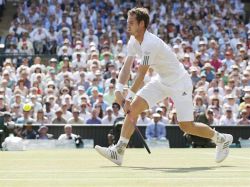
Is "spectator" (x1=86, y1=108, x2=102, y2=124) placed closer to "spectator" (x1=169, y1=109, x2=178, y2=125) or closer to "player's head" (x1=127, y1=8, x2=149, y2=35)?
"spectator" (x1=169, y1=109, x2=178, y2=125)

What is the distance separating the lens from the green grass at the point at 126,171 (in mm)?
8336

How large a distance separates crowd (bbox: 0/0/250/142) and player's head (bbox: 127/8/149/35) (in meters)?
9.24

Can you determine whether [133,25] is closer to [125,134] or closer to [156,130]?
[125,134]

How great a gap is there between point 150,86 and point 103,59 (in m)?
14.6

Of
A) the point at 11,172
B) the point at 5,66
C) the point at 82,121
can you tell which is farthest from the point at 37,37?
the point at 11,172

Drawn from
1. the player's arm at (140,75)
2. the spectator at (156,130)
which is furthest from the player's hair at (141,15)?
the spectator at (156,130)

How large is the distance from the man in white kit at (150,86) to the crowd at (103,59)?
347 inches

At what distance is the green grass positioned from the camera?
834 centimetres

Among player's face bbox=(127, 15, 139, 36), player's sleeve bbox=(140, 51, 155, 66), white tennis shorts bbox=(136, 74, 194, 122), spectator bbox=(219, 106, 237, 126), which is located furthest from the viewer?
spectator bbox=(219, 106, 237, 126)

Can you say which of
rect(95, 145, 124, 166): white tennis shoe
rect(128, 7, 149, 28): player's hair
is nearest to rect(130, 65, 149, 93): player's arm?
rect(128, 7, 149, 28): player's hair

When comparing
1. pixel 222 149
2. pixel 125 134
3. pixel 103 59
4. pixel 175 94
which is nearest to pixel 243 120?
pixel 103 59

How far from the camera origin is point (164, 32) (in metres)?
29.2

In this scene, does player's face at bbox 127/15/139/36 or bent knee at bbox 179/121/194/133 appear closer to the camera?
player's face at bbox 127/15/139/36

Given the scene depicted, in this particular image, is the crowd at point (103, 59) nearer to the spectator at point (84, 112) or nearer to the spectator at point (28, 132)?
the spectator at point (84, 112)
